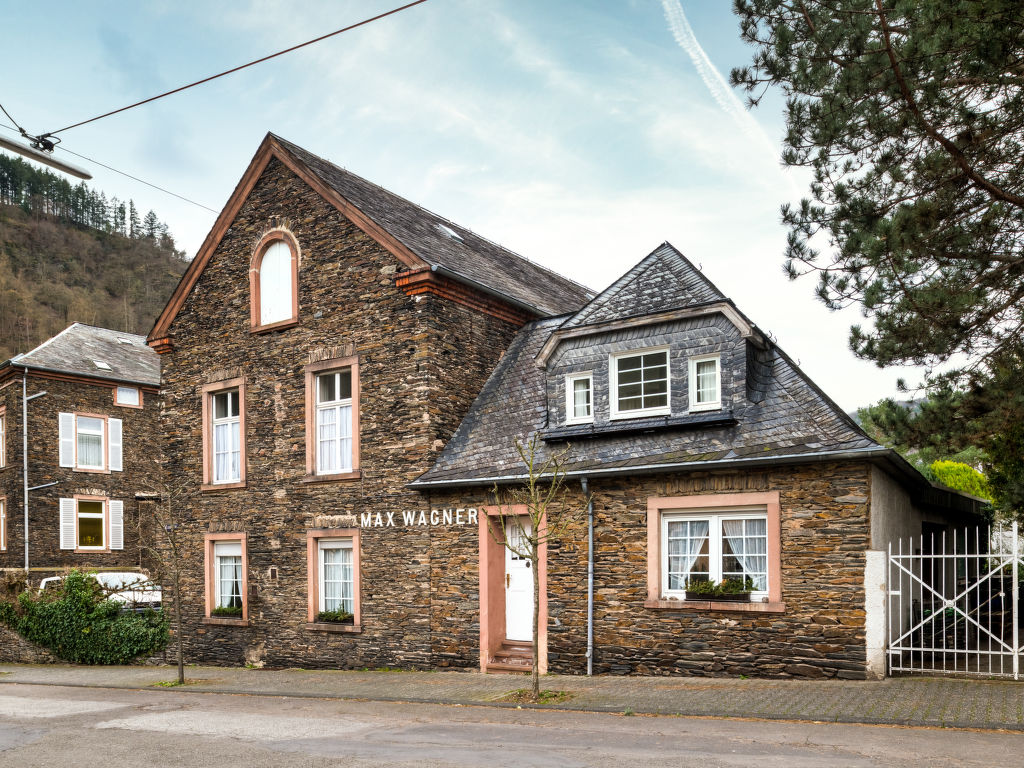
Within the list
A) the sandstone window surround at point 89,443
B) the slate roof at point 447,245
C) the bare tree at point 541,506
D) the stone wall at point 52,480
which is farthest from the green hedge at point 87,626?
the slate roof at point 447,245

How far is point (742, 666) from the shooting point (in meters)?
13.1

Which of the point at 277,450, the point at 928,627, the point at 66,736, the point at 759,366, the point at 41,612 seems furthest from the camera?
the point at 41,612

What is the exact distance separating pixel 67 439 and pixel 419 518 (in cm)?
1952

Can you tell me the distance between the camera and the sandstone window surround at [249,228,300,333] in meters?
18.8

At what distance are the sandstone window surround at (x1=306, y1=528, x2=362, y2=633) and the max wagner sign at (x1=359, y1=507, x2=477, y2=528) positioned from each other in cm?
41

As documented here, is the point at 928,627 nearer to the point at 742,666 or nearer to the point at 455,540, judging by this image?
the point at 742,666

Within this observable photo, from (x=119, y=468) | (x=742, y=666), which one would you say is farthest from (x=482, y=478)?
(x=119, y=468)

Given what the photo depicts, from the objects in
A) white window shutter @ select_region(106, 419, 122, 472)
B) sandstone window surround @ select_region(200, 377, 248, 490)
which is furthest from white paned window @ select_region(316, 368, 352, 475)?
white window shutter @ select_region(106, 419, 122, 472)

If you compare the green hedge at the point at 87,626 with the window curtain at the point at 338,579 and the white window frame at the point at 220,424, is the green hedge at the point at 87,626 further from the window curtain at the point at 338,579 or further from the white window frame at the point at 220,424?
the window curtain at the point at 338,579

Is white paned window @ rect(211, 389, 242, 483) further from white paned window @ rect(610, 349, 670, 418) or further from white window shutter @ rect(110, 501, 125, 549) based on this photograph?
white window shutter @ rect(110, 501, 125, 549)

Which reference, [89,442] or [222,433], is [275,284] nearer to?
[222,433]

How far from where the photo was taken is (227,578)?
64.5 ft

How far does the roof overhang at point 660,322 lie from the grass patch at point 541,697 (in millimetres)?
5613

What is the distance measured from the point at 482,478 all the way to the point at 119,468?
2160cm
